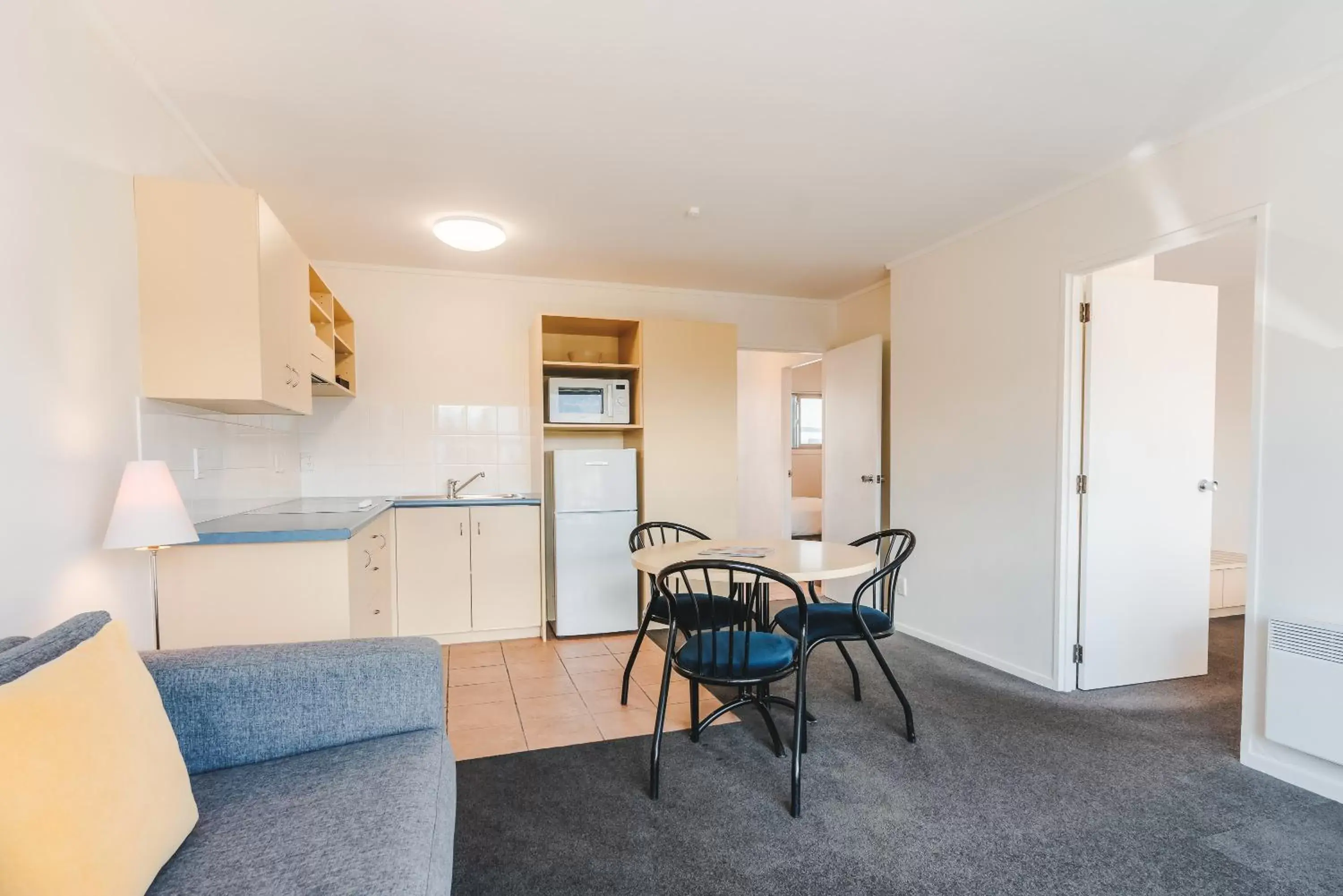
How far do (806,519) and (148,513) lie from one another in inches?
261

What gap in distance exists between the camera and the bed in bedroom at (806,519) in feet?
24.6

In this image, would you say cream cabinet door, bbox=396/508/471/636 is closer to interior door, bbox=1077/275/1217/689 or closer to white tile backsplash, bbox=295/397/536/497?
white tile backsplash, bbox=295/397/536/497

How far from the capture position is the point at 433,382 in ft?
13.7

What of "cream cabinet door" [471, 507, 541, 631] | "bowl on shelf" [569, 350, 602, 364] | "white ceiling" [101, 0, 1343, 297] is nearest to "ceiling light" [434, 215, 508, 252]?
"white ceiling" [101, 0, 1343, 297]

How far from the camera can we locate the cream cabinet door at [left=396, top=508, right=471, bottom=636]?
3641mm

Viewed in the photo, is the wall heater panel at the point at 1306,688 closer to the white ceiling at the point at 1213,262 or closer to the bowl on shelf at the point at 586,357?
the white ceiling at the point at 1213,262

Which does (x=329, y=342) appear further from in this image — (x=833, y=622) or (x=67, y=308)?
(x=833, y=622)

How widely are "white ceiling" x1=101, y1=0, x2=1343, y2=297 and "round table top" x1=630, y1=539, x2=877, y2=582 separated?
1.62 m

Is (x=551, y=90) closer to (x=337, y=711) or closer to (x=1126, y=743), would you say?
(x=337, y=711)

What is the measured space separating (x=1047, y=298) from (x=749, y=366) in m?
3.93

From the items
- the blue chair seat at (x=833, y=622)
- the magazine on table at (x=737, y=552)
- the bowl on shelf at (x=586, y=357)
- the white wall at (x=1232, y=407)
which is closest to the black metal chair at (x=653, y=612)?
the magazine on table at (x=737, y=552)

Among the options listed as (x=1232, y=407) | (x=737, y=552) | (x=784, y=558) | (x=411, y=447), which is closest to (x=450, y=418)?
(x=411, y=447)

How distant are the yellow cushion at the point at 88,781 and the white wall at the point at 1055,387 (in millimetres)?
3120

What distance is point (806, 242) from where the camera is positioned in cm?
360
